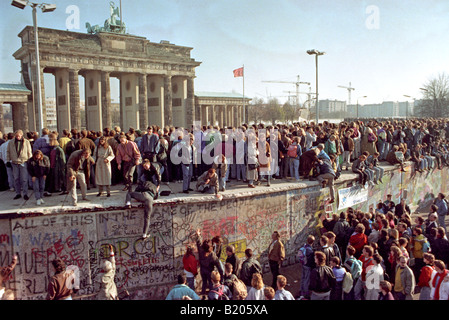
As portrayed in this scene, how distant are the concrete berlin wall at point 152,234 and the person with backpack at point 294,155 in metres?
0.85

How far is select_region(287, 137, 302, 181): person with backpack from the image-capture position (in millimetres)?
13617

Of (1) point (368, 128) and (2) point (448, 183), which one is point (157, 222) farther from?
(2) point (448, 183)

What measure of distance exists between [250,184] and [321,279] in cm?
519

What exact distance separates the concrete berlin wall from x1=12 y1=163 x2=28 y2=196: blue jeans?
1689 mm

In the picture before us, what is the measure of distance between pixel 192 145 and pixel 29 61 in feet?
90.6

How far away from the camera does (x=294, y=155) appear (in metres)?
13.6

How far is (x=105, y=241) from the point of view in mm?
9977

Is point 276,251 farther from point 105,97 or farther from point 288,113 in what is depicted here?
point 288,113

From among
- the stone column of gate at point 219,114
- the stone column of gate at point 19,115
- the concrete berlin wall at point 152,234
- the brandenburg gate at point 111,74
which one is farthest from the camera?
the stone column of gate at point 219,114

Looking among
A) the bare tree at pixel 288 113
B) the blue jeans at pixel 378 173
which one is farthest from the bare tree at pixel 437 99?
the blue jeans at pixel 378 173

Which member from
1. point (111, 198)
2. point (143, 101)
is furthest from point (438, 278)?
point (143, 101)

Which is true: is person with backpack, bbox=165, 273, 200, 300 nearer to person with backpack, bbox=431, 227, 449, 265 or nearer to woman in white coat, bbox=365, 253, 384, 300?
woman in white coat, bbox=365, 253, 384, 300

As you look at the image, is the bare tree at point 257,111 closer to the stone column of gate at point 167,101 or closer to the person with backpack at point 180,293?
the stone column of gate at point 167,101

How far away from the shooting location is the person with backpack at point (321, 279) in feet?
26.3
